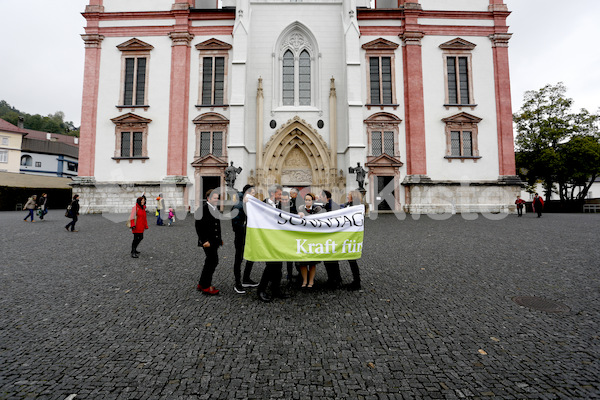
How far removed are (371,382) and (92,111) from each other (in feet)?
90.1

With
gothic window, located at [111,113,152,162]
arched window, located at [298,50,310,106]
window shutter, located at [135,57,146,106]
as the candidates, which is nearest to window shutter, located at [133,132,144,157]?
gothic window, located at [111,113,152,162]

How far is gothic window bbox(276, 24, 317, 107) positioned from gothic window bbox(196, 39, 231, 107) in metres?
4.31

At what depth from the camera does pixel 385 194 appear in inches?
878

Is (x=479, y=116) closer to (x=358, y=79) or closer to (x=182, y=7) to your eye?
(x=358, y=79)

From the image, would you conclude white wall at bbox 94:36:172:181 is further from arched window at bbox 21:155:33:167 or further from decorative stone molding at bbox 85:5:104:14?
arched window at bbox 21:155:33:167

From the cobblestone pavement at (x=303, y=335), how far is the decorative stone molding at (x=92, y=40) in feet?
75.9

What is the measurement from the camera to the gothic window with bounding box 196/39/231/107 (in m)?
22.8

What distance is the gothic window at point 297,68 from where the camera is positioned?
22.8 meters

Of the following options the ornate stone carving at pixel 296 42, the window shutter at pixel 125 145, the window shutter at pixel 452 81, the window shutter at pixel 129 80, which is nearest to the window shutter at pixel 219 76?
the ornate stone carving at pixel 296 42

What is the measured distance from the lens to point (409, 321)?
3.77m

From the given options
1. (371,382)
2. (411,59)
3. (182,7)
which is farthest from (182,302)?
(182,7)

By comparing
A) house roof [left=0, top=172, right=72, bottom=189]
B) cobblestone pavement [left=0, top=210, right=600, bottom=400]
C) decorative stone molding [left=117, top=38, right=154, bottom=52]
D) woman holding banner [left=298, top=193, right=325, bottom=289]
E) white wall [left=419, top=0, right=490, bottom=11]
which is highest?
white wall [left=419, top=0, right=490, bottom=11]

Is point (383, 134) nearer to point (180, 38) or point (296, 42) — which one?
point (296, 42)

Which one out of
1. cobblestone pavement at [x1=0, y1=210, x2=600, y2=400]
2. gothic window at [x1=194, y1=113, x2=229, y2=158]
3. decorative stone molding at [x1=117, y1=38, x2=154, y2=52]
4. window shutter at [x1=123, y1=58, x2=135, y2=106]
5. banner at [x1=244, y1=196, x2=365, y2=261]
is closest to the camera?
cobblestone pavement at [x1=0, y1=210, x2=600, y2=400]
